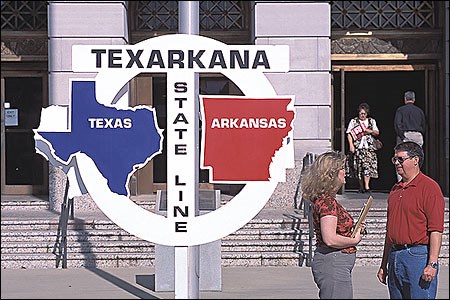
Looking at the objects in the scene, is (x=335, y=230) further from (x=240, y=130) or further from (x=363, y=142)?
(x=363, y=142)

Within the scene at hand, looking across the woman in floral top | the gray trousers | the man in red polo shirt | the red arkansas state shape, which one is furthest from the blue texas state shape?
the man in red polo shirt

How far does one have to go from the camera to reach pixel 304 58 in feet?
51.0

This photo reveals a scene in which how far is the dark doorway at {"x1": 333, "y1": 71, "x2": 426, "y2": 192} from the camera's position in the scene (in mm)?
17453

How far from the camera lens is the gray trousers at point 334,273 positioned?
6.64 metres

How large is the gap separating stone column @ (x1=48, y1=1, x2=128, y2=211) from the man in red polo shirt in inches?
368

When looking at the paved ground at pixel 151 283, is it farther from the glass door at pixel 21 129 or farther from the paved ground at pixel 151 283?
the glass door at pixel 21 129

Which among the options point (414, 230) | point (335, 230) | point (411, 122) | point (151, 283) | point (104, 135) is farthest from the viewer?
point (411, 122)

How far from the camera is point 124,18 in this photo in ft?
51.2

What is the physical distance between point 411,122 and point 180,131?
9388 mm

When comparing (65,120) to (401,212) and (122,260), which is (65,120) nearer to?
(401,212)

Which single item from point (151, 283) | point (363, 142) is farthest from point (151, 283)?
point (363, 142)

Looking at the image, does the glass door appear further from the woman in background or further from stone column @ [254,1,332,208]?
the woman in background

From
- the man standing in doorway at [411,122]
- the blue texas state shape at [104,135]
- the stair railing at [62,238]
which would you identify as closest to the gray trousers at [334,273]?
the blue texas state shape at [104,135]

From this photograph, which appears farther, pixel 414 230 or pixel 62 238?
pixel 62 238
